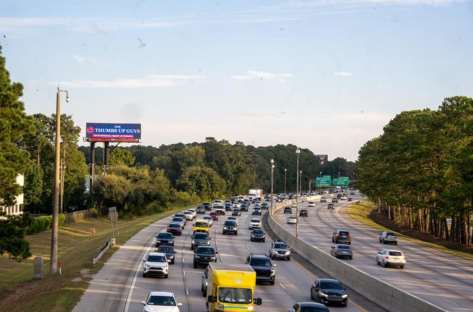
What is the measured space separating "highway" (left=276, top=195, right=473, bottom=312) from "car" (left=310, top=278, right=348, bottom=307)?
4966 mm

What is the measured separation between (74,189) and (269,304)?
337 ft

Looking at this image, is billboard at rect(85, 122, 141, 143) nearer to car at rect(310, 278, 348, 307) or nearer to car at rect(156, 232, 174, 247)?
car at rect(156, 232, 174, 247)

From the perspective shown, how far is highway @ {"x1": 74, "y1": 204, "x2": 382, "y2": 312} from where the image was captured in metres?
32.0

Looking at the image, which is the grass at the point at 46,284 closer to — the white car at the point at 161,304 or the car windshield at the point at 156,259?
the car windshield at the point at 156,259

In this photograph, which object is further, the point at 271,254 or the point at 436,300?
the point at 271,254

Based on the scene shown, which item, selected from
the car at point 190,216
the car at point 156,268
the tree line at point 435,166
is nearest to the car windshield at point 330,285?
the car at point 156,268

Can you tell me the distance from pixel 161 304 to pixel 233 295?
3.11 m

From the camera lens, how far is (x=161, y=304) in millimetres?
27188

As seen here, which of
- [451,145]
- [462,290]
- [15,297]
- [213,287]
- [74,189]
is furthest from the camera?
[74,189]

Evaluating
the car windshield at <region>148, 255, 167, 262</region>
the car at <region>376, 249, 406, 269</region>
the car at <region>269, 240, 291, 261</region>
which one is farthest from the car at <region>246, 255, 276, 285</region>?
the car at <region>376, 249, 406, 269</region>

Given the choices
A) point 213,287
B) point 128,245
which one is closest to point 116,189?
point 128,245

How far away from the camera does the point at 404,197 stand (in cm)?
9838

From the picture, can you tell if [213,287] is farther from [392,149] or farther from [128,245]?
[392,149]

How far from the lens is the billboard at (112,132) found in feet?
424
